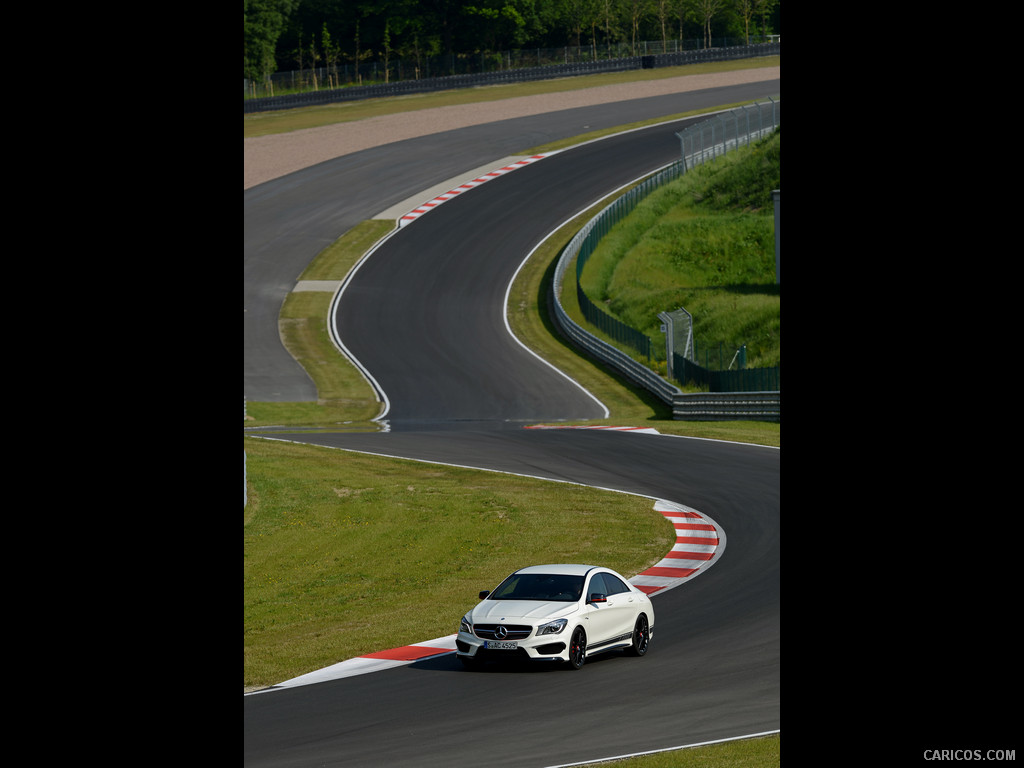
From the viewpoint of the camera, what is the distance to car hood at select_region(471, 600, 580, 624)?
15.1 metres

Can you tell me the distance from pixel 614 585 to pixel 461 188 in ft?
192

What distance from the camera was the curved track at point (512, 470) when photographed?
1195 centimetres

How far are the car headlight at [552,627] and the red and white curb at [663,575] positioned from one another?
1879 millimetres

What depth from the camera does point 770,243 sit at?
2256 inches

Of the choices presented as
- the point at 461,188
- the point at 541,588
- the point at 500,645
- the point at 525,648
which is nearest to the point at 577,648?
the point at 525,648

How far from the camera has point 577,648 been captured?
1519 centimetres

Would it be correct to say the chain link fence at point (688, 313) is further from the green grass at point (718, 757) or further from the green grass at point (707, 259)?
the green grass at point (718, 757)

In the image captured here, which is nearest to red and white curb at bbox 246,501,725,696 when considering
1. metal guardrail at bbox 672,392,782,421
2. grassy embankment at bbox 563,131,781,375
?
metal guardrail at bbox 672,392,782,421

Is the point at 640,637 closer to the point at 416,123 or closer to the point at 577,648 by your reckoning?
the point at 577,648
